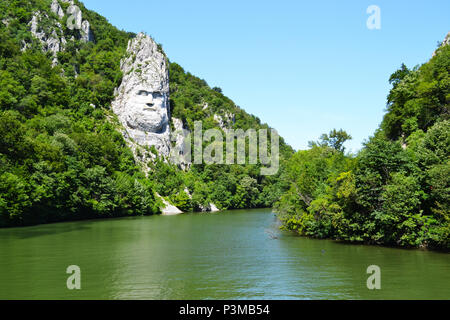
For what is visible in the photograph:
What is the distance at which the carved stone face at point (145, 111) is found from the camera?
105 metres

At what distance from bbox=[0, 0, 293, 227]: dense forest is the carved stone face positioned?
5.50 metres

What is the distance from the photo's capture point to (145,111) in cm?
10575

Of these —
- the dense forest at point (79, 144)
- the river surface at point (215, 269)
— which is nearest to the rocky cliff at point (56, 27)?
the dense forest at point (79, 144)

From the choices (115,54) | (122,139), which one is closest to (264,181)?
(122,139)

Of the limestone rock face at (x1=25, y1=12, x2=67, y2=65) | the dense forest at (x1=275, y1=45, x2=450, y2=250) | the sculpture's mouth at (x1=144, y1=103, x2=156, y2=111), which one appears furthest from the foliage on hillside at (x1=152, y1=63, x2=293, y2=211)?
the limestone rock face at (x1=25, y1=12, x2=67, y2=65)

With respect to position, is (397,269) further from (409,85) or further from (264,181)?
(264,181)

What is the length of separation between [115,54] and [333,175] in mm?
105011

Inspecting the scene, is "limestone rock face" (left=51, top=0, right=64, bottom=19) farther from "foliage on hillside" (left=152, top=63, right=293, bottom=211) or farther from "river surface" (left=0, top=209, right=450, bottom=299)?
"river surface" (left=0, top=209, right=450, bottom=299)

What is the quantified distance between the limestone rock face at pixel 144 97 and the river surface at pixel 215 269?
239ft

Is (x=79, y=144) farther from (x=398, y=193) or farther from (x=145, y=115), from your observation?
(x=398, y=193)

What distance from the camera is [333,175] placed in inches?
1428

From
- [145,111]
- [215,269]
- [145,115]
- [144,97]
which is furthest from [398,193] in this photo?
[144,97]

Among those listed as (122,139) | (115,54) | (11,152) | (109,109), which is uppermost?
(115,54)

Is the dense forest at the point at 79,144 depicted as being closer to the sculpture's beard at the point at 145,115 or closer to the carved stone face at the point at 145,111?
the sculpture's beard at the point at 145,115
